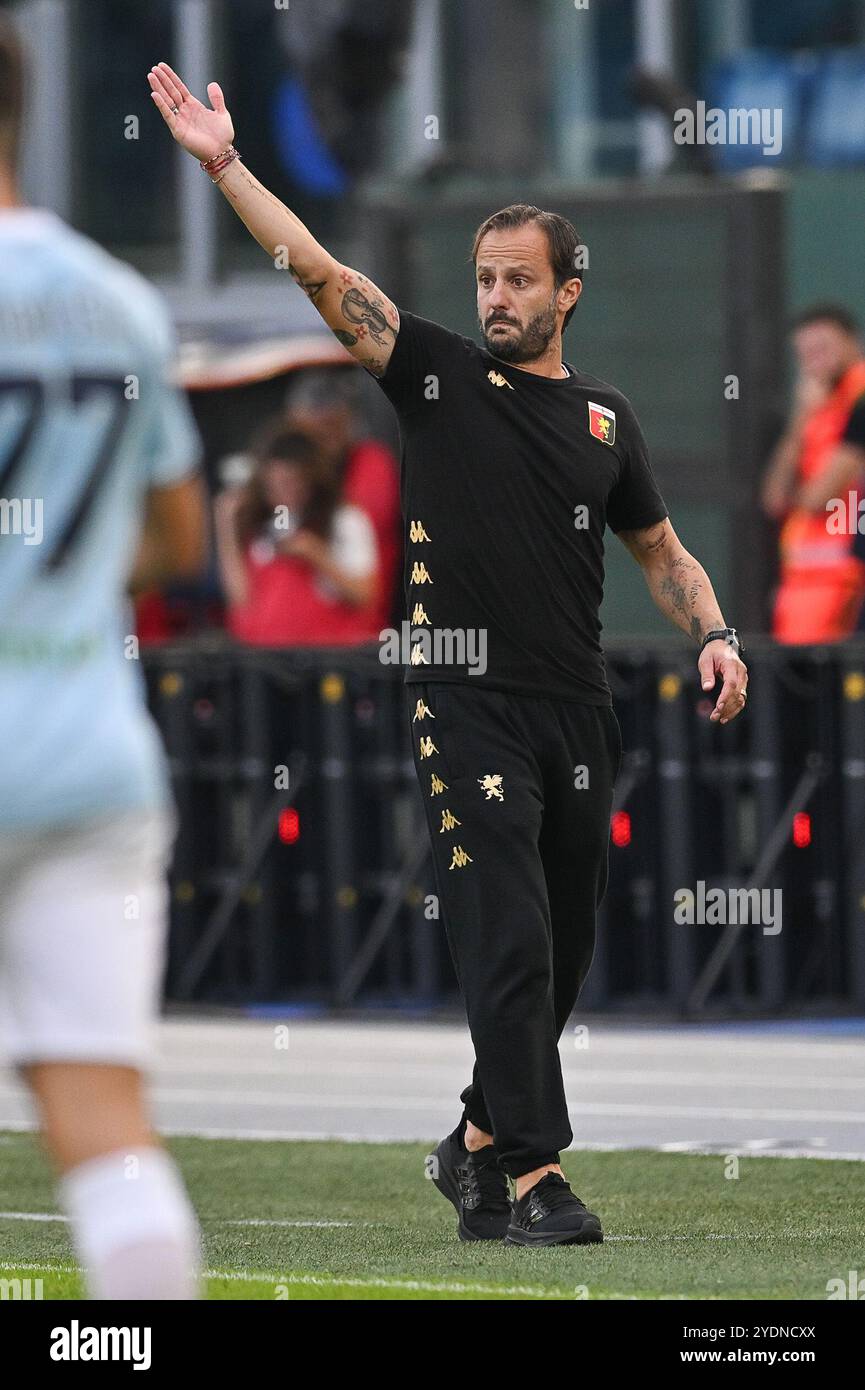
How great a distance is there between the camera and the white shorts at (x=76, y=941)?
13.0 ft

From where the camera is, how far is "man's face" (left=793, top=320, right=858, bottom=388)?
1220 centimetres

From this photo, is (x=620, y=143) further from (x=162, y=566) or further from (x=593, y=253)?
(x=162, y=566)

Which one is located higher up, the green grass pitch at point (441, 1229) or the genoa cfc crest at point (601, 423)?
the genoa cfc crest at point (601, 423)

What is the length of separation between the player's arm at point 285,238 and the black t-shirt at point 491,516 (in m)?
0.08

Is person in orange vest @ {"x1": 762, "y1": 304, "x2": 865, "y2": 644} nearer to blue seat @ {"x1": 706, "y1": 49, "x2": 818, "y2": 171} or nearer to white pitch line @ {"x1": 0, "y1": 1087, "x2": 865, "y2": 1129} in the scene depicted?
white pitch line @ {"x1": 0, "y1": 1087, "x2": 865, "y2": 1129}

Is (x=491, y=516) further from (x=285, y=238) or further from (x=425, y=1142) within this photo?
(x=425, y=1142)

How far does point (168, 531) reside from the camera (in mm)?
4129

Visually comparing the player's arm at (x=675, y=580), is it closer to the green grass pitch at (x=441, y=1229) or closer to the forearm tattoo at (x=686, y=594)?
the forearm tattoo at (x=686, y=594)

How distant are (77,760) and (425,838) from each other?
8.50 meters

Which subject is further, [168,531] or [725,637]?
[725,637]

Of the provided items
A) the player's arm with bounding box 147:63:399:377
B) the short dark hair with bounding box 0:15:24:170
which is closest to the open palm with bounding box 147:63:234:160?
the player's arm with bounding box 147:63:399:377

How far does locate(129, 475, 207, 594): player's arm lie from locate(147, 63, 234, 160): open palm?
2252 millimetres

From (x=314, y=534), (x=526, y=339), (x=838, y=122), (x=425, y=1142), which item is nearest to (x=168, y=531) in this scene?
(x=526, y=339)

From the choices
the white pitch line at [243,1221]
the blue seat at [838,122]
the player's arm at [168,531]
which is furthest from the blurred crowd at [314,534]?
the player's arm at [168,531]
